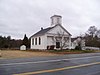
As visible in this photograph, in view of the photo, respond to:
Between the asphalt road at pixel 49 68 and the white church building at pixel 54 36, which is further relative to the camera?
the white church building at pixel 54 36

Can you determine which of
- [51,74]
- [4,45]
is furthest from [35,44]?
[51,74]

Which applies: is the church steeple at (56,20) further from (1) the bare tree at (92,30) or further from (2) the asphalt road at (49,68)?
(1) the bare tree at (92,30)

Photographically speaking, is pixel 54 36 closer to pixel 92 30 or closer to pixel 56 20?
pixel 56 20

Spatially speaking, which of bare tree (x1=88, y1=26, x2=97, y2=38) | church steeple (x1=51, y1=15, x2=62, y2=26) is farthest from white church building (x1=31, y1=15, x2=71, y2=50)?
bare tree (x1=88, y1=26, x2=97, y2=38)

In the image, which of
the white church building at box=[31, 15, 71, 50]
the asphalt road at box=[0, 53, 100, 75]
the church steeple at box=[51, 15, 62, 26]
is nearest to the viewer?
the asphalt road at box=[0, 53, 100, 75]

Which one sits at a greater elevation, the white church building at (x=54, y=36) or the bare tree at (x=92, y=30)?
the bare tree at (x=92, y=30)

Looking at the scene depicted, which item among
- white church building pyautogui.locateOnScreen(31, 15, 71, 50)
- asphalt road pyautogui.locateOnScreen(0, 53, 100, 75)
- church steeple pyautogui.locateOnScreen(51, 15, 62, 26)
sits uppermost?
church steeple pyautogui.locateOnScreen(51, 15, 62, 26)

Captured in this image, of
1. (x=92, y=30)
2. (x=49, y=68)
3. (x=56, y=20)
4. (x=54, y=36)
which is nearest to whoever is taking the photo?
(x=49, y=68)

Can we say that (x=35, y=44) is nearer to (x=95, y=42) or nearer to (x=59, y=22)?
(x=59, y=22)

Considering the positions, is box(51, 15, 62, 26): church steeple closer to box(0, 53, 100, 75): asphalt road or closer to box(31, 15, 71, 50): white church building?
box(31, 15, 71, 50): white church building

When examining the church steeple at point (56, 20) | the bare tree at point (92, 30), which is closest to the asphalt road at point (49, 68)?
the church steeple at point (56, 20)

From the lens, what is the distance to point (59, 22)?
48562mm

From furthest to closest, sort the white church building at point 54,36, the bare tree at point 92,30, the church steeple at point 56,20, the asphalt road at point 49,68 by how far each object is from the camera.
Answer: the bare tree at point 92,30, the church steeple at point 56,20, the white church building at point 54,36, the asphalt road at point 49,68

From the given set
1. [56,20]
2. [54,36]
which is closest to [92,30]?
[56,20]
